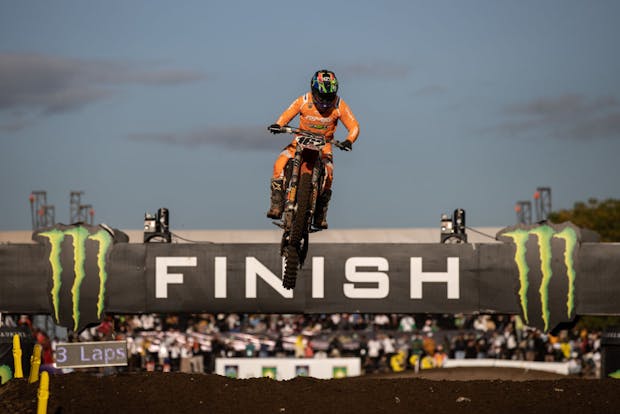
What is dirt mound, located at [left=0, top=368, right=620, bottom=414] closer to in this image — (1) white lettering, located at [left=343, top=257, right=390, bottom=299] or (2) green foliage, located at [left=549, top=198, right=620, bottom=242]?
(1) white lettering, located at [left=343, top=257, right=390, bottom=299]

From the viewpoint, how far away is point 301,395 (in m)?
15.6

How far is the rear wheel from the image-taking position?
47.1ft

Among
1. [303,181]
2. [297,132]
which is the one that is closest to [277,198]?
[303,181]

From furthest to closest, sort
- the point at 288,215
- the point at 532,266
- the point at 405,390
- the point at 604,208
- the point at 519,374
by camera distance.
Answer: the point at 604,208, the point at 519,374, the point at 532,266, the point at 405,390, the point at 288,215

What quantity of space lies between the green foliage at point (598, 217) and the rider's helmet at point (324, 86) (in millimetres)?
57776

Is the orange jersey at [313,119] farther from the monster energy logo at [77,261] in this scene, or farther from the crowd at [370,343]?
the crowd at [370,343]

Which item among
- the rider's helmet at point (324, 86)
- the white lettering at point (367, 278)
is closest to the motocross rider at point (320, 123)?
the rider's helmet at point (324, 86)

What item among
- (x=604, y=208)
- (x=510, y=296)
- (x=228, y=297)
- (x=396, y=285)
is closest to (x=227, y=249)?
(x=228, y=297)

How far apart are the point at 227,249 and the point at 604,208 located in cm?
5651

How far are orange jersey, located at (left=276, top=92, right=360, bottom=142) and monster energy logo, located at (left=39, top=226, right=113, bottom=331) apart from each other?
9159 mm

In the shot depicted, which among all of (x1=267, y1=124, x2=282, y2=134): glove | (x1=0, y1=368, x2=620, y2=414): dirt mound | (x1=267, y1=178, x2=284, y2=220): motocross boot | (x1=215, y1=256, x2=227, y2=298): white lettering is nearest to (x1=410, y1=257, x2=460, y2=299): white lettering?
(x1=215, y1=256, x2=227, y2=298): white lettering

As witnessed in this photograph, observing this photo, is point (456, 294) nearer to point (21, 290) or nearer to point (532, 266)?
point (532, 266)

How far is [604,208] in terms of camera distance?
2901 inches

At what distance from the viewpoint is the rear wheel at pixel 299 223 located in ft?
47.1
